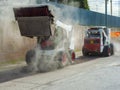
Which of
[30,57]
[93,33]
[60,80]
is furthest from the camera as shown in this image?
[93,33]

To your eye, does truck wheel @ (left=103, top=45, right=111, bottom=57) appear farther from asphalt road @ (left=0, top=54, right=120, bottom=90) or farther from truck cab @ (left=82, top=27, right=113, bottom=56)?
asphalt road @ (left=0, top=54, right=120, bottom=90)

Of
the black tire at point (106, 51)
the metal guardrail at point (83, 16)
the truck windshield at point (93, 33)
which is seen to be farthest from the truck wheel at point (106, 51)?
the metal guardrail at point (83, 16)

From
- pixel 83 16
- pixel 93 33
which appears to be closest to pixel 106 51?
pixel 93 33

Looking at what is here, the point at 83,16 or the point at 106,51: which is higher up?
the point at 83,16

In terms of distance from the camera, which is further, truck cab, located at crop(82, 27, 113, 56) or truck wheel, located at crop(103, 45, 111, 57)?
truck wheel, located at crop(103, 45, 111, 57)

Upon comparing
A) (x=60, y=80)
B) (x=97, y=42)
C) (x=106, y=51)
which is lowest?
(x=106, y=51)

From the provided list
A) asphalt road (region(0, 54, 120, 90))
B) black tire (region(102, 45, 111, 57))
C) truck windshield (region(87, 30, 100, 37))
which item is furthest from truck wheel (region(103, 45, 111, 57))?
asphalt road (region(0, 54, 120, 90))

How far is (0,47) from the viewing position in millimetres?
18594

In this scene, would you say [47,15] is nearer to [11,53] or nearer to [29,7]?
[29,7]

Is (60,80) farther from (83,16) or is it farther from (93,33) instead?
(83,16)

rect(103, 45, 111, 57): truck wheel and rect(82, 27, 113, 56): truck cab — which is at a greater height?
rect(82, 27, 113, 56): truck cab

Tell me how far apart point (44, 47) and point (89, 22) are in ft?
54.3

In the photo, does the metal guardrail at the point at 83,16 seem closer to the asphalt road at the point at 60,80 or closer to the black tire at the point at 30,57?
the black tire at the point at 30,57

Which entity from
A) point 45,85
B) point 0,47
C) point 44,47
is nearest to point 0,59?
point 0,47
